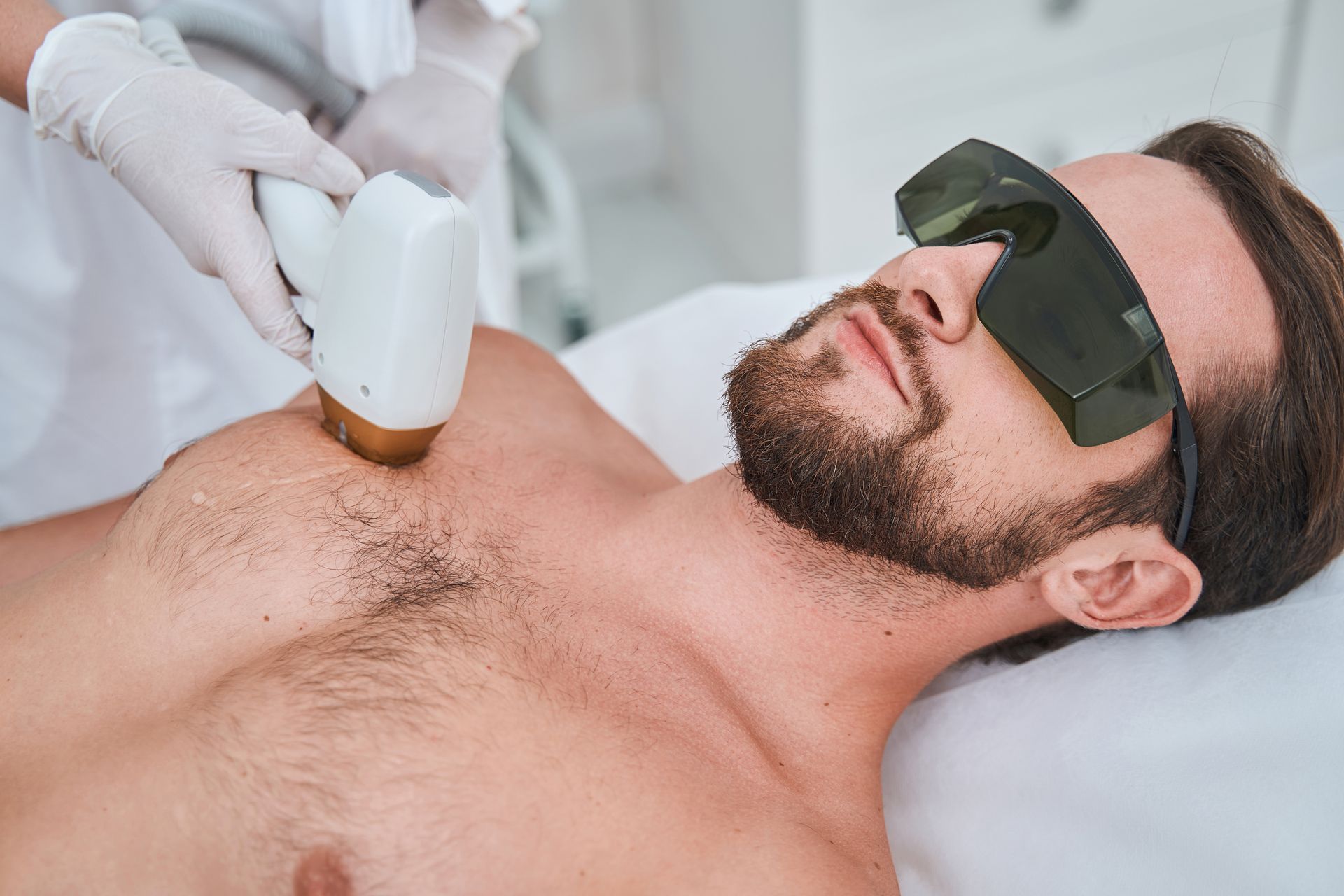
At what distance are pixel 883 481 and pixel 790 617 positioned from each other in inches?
7.2

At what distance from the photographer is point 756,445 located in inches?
40.8

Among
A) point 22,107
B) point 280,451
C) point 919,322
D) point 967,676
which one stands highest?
point 919,322

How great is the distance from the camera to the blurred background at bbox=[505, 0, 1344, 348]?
1.98 meters

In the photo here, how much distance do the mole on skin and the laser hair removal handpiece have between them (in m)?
0.37

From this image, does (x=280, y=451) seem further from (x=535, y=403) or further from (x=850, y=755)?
(x=850, y=755)

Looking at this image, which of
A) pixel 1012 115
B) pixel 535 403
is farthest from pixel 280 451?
pixel 1012 115

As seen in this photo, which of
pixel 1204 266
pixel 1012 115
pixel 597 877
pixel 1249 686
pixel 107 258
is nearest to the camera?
pixel 597 877

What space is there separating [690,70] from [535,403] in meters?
1.56

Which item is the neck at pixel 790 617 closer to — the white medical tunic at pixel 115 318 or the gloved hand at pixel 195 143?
the gloved hand at pixel 195 143

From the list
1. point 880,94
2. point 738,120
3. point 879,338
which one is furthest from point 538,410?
point 738,120

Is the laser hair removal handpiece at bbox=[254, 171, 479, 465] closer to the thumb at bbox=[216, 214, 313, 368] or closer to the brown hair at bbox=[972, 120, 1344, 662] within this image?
the thumb at bbox=[216, 214, 313, 368]

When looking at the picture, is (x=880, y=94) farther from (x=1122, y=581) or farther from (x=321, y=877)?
(x=321, y=877)

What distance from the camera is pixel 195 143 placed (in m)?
1.05

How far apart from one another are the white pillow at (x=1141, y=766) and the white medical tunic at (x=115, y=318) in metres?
0.92
